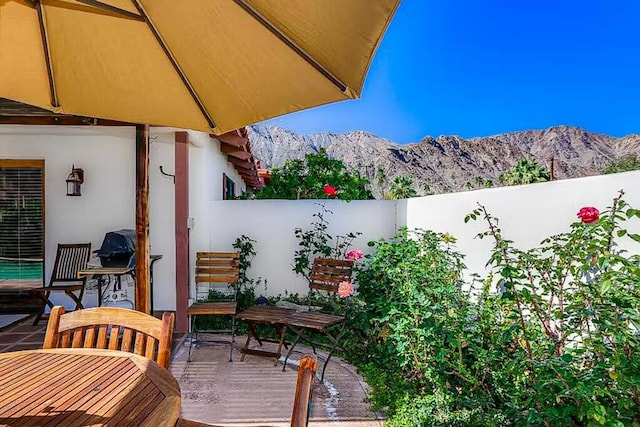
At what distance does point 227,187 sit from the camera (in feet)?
25.7

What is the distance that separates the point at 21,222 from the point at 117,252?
189 centimetres

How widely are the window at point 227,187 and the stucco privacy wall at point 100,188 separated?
5.78ft

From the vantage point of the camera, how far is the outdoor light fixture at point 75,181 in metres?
5.17

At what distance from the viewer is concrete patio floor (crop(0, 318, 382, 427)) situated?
291 cm

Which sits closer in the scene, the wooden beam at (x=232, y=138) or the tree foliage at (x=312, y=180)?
the wooden beam at (x=232, y=138)

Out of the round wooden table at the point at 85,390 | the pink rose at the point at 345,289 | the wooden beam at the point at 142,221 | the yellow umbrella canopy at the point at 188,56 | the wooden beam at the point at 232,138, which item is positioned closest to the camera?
the round wooden table at the point at 85,390

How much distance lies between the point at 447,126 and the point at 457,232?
17653 mm

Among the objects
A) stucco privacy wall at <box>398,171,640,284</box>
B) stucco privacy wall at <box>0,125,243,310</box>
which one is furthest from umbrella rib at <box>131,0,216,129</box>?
stucco privacy wall at <box>0,125,243,310</box>

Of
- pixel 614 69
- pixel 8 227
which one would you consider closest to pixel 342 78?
pixel 8 227

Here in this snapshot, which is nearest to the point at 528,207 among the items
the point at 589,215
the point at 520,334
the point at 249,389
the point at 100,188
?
the point at 589,215

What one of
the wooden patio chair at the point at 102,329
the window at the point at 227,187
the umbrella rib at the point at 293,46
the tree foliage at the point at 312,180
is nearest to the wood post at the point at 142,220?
the wooden patio chair at the point at 102,329

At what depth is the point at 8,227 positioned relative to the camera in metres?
5.39

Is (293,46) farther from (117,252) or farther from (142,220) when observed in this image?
(117,252)

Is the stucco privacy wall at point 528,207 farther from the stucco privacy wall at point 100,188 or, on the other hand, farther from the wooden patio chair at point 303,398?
the stucco privacy wall at point 100,188
